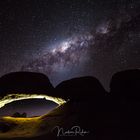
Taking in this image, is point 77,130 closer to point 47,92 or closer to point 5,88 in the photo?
point 47,92

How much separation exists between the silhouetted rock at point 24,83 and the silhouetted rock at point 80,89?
151 cm

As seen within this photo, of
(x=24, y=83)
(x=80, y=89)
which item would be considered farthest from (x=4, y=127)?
(x=80, y=89)

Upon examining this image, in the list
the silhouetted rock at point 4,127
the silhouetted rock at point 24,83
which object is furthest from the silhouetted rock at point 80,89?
the silhouetted rock at point 4,127

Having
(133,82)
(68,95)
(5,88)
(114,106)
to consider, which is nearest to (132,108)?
(114,106)

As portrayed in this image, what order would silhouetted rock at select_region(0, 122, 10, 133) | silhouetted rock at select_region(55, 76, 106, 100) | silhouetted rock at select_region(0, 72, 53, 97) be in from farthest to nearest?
silhouetted rock at select_region(0, 72, 53, 97)
silhouetted rock at select_region(55, 76, 106, 100)
silhouetted rock at select_region(0, 122, 10, 133)

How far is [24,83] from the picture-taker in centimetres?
2455

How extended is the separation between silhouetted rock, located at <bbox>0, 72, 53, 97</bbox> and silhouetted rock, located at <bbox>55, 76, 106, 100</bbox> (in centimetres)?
151

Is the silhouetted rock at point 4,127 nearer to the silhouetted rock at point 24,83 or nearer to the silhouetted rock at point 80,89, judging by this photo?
the silhouetted rock at point 24,83

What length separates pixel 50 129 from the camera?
18.8m

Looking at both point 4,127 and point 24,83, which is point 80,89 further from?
point 4,127

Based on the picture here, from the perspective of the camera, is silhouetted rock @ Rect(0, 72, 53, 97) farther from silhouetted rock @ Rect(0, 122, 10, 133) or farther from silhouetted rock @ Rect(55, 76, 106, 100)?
silhouetted rock @ Rect(0, 122, 10, 133)

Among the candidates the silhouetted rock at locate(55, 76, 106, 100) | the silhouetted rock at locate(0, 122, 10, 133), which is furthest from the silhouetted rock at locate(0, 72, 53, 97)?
the silhouetted rock at locate(0, 122, 10, 133)

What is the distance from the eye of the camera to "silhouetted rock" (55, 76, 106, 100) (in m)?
23.3

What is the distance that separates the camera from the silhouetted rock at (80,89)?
23.3 meters
